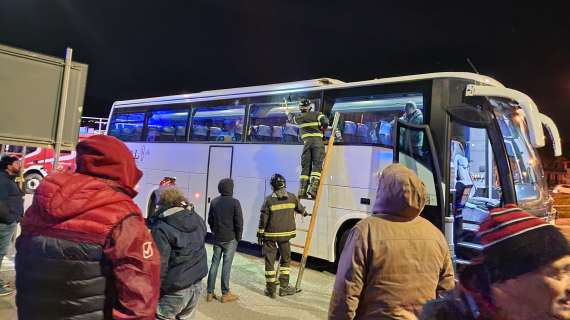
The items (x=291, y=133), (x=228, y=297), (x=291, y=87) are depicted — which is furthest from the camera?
(x=291, y=87)

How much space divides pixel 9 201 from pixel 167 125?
6.36m

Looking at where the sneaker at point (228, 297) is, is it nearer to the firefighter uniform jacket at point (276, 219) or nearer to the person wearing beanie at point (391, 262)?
the firefighter uniform jacket at point (276, 219)

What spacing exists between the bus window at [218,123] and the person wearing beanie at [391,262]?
7324mm

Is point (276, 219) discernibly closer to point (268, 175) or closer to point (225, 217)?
point (225, 217)

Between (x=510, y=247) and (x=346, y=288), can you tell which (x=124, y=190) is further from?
(x=510, y=247)

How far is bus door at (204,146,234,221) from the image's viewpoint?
9.94 metres

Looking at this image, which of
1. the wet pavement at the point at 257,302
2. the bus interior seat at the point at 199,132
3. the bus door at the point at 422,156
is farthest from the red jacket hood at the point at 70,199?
the bus interior seat at the point at 199,132

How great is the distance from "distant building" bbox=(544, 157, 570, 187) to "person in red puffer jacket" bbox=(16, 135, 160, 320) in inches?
1253

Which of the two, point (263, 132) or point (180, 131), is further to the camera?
point (180, 131)

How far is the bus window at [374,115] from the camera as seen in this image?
7.40 meters

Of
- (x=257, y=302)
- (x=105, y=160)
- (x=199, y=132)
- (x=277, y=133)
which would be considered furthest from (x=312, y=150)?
(x=105, y=160)

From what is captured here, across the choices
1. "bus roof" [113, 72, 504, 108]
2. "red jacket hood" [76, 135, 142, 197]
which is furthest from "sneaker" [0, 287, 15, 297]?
"bus roof" [113, 72, 504, 108]

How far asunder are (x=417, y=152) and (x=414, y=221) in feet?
14.6

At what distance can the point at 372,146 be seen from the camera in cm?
774
